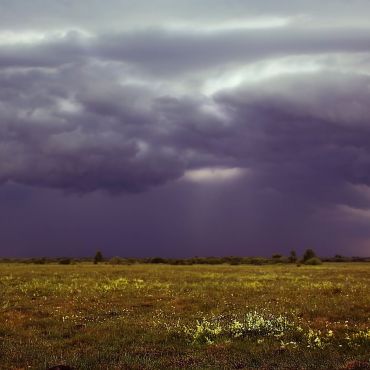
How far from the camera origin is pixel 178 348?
636 inches

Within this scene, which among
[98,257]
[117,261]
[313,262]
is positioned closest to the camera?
[313,262]

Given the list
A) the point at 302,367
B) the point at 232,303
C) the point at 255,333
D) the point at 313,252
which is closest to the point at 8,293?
the point at 232,303

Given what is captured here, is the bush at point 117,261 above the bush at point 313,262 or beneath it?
beneath

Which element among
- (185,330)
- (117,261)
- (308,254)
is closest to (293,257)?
(308,254)

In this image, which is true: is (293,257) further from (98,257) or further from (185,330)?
(185,330)

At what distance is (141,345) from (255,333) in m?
4.32

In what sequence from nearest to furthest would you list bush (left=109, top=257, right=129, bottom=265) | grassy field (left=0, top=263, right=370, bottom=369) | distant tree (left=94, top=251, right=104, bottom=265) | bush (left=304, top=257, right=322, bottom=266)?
grassy field (left=0, top=263, right=370, bottom=369)
bush (left=304, top=257, right=322, bottom=266)
bush (left=109, top=257, right=129, bottom=265)
distant tree (left=94, top=251, right=104, bottom=265)

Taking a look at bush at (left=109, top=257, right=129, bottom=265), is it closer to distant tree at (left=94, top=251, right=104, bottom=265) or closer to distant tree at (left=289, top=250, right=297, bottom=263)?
distant tree at (left=94, top=251, right=104, bottom=265)

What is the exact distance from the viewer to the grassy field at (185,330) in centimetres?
1440

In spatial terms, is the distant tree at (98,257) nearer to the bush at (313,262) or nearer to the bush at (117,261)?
the bush at (117,261)

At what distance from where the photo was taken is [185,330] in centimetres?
1864

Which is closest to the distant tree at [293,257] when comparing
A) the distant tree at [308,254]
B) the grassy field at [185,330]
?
the distant tree at [308,254]

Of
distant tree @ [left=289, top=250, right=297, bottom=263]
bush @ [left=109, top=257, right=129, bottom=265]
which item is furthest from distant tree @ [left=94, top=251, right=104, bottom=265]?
distant tree @ [left=289, top=250, right=297, bottom=263]

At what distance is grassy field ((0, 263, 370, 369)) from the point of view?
14398mm
